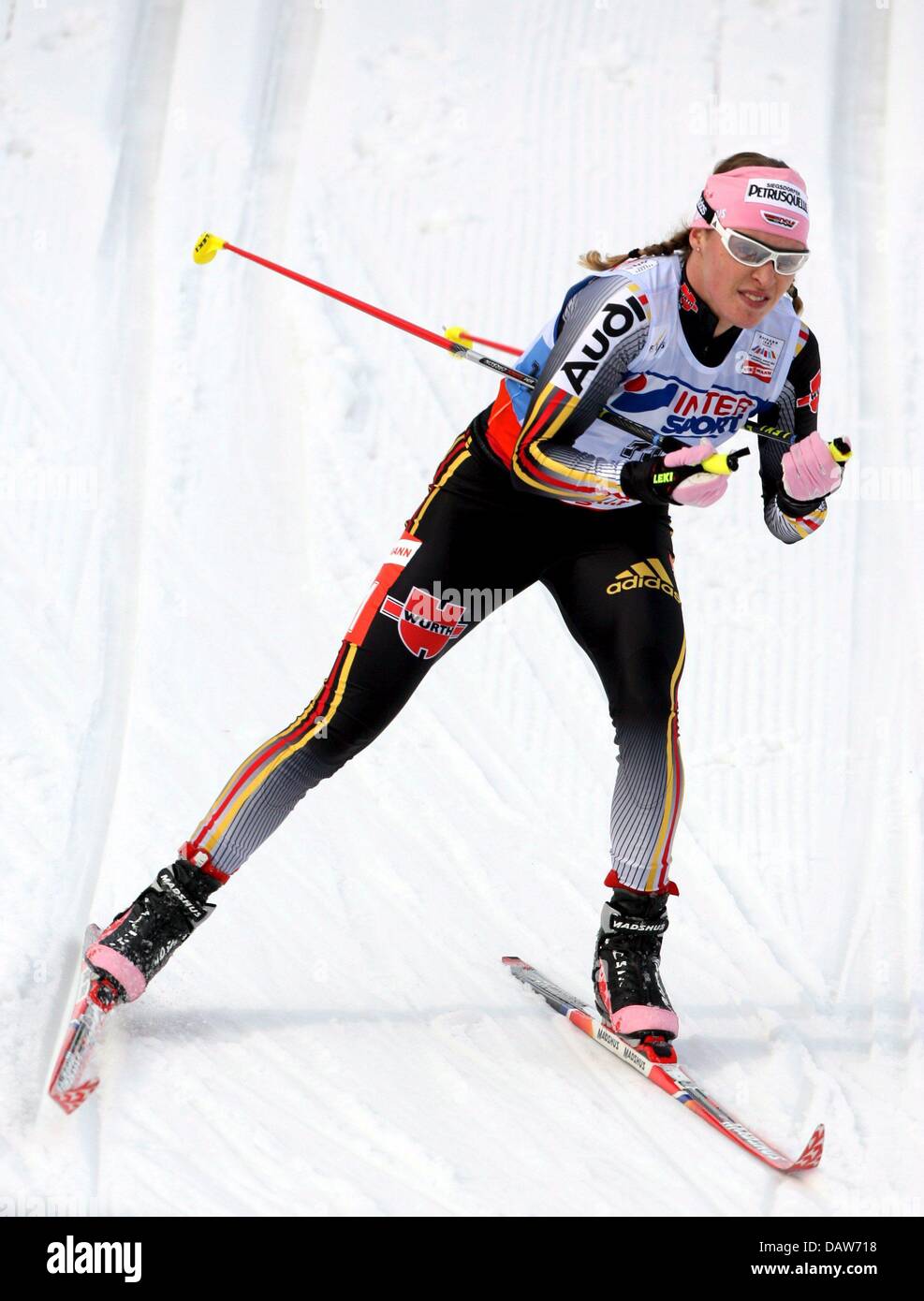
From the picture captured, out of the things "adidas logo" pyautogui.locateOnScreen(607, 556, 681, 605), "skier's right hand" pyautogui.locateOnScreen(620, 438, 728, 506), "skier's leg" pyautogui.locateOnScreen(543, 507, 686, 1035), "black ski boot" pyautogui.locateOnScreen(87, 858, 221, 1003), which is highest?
"skier's right hand" pyautogui.locateOnScreen(620, 438, 728, 506)

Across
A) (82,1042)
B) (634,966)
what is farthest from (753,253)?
(82,1042)

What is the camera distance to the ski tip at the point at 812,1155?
291 cm

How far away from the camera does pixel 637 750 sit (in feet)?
11.1

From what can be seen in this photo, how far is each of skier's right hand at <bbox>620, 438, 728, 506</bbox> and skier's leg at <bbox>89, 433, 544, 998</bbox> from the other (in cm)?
41

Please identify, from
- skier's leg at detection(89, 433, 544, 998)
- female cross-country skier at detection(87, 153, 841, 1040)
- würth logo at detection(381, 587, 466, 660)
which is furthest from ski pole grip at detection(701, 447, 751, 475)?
würth logo at detection(381, 587, 466, 660)

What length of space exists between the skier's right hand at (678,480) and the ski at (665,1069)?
1.18m

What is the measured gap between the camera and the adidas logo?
3.40 meters

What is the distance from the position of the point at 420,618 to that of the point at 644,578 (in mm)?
507

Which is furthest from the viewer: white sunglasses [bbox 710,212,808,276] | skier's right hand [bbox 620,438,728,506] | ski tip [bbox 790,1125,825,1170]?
white sunglasses [bbox 710,212,808,276]

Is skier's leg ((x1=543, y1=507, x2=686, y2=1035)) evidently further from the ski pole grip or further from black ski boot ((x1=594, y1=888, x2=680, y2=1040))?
the ski pole grip

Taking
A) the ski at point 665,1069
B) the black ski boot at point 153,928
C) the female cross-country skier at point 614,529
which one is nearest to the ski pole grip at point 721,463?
the female cross-country skier at point 614,529

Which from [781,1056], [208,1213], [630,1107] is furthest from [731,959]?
[208,1213]

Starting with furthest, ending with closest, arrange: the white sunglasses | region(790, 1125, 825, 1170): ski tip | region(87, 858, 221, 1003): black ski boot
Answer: region(87, 858, 221, 1003): black ski boot, the white sunglasses, region(790, 1125, 825, 1170): ski tip

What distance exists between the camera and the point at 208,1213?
2.64 meters
